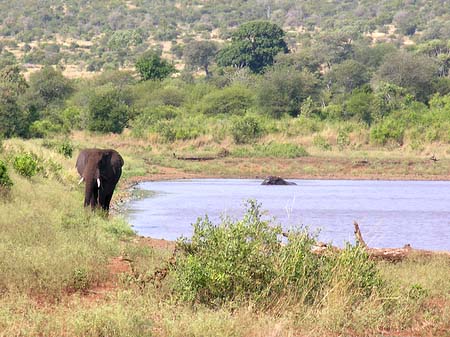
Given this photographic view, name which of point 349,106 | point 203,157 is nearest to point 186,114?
point 349,106

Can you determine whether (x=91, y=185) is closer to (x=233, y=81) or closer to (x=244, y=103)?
(x=244, y=103)

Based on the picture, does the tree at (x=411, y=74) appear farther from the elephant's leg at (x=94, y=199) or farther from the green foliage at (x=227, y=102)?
the elephant's leg at (x=94, y=199)

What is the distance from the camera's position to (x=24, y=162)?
18766 millimetres

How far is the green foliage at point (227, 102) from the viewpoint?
49125mm

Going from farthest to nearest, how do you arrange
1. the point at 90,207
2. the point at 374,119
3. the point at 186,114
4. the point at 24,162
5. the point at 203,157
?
the point at 186,114 → the point at 374,119 → the point at 203,157 → the point at 24,162 → the point at 90,207

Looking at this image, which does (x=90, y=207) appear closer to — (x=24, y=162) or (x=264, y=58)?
(x=24, y=162)

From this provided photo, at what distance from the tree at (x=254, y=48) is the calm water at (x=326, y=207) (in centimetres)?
4102

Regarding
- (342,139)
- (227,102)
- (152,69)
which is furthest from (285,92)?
(152,69)

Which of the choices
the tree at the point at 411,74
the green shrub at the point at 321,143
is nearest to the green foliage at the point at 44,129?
the green shrub at the point at 321,143

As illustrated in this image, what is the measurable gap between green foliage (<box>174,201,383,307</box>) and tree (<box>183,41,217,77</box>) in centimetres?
7354

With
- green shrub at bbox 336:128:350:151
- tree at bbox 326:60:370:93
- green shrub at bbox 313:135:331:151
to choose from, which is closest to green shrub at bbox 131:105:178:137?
green shrub at bbox 313:135:331:151

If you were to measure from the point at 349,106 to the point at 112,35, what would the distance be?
7068cm

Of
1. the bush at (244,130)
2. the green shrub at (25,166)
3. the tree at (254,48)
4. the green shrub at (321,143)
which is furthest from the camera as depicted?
the tree at (254,48)

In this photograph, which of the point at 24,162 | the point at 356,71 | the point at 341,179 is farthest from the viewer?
the point at 356,71
